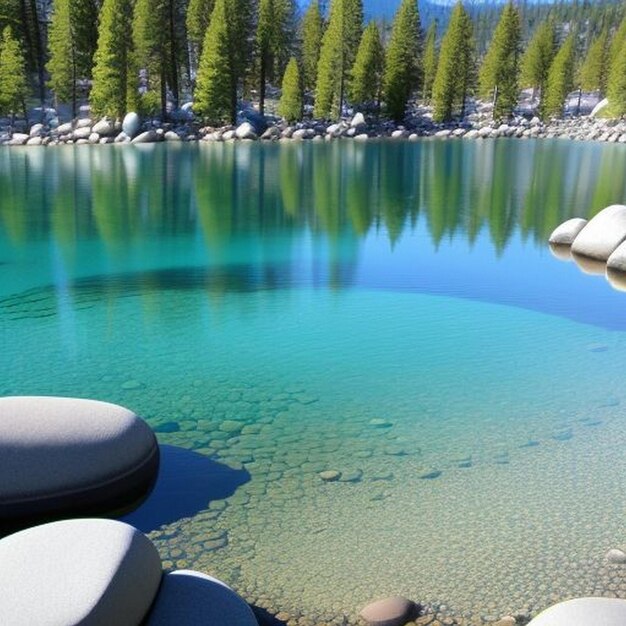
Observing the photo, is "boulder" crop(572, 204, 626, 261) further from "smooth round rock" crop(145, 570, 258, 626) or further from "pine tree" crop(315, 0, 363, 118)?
"pine tree" crop(315, 0, 363, 118)

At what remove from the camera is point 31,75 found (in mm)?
64312

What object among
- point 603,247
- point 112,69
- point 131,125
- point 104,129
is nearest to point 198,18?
point 112,69

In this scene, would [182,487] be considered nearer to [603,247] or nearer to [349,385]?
[349,385]

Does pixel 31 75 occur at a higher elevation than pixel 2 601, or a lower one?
higher

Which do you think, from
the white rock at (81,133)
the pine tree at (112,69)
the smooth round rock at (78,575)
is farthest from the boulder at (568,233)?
the pine tree at (112,69)

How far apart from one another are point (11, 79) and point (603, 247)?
162ft

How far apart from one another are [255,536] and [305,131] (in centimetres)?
6070

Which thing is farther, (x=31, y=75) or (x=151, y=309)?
(x=31, y=75)

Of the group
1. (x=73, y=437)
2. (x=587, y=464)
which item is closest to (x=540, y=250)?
(x=587, y=464)

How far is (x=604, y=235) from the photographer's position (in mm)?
15234

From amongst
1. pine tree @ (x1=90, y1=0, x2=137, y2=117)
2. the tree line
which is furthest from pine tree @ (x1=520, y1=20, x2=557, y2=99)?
pine tree @ (x1=90, y1=0, x2=137, y2=117)

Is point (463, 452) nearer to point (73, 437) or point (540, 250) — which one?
point (73, 437)

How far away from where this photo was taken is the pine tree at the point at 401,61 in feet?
245

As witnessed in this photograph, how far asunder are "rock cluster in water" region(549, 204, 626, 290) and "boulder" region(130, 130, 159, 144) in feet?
141
